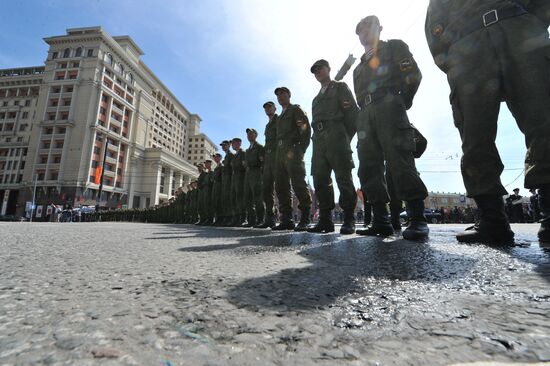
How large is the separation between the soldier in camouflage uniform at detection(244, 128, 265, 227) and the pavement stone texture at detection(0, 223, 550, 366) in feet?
14.4

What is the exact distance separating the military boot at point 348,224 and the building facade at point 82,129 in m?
35.0

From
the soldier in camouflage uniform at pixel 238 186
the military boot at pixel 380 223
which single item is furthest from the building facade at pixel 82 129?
the military boot at pixel 380 223

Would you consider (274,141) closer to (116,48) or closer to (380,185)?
(380,185)

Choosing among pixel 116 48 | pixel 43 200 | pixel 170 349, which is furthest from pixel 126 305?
pixel 116 48

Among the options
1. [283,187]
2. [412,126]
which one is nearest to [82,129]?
[283,187]

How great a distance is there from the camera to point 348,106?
3.19 metres

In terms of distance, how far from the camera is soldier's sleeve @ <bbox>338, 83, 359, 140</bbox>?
321 cm

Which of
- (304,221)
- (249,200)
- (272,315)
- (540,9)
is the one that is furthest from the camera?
(249,200)

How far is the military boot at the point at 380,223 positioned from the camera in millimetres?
2420

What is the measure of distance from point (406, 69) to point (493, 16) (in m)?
0.75

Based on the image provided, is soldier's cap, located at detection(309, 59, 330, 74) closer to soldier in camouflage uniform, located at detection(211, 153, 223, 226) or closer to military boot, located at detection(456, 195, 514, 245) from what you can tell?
military boot, located at detection(456, 195, 514, 245)

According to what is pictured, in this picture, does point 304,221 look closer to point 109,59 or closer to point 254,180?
point 254,180

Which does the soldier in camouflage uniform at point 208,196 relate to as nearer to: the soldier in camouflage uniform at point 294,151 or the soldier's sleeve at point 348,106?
the soldier in camouflage uniform at point 294,151

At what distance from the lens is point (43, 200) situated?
36906mm
